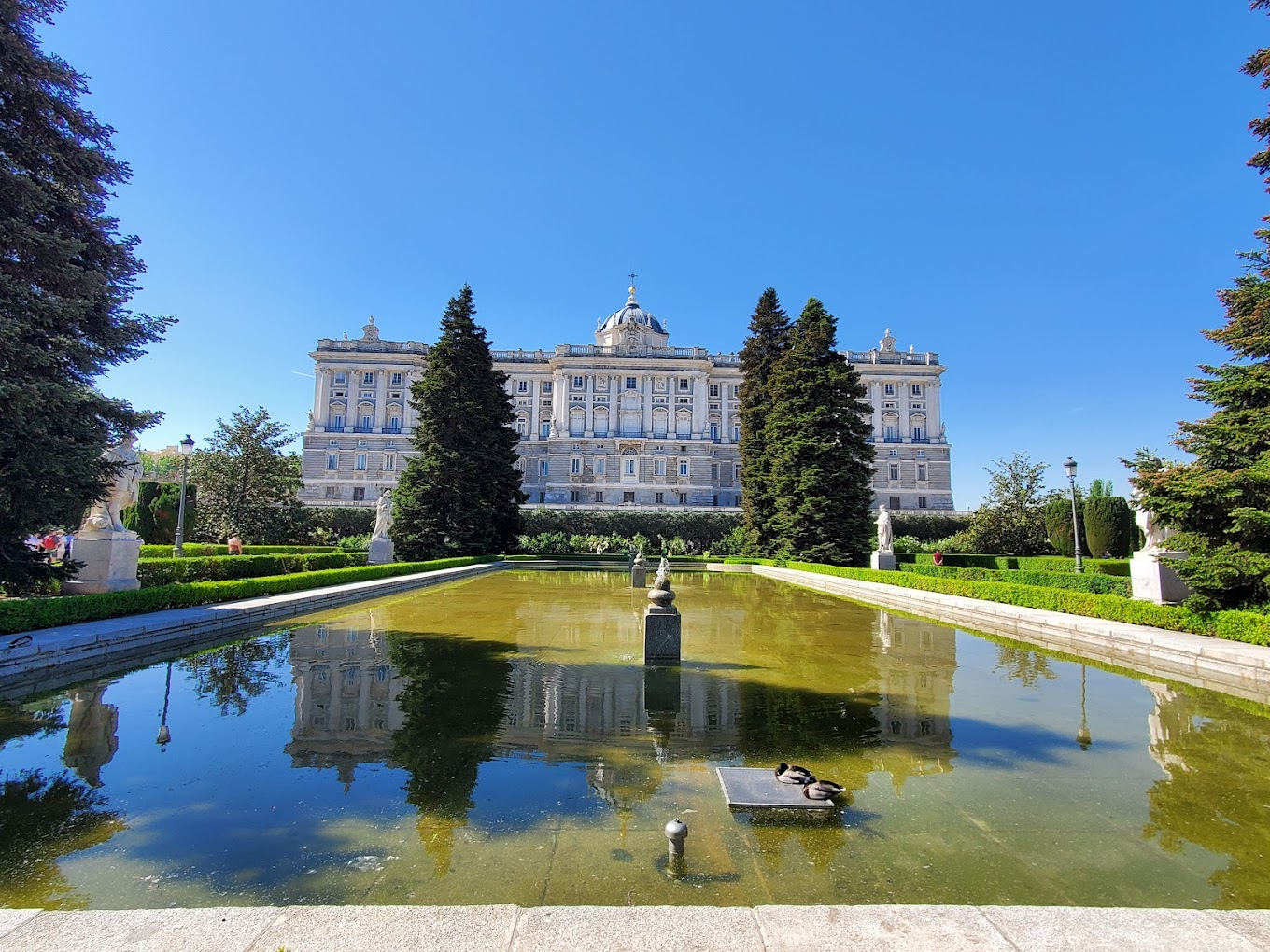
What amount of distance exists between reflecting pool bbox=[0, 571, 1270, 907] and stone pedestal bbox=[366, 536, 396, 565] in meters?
15.5

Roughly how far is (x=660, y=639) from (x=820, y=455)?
19835mm

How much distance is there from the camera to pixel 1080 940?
7.72 ft

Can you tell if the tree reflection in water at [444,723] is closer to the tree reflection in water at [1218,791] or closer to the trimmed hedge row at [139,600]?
the tree reflection in water at [1218,791]

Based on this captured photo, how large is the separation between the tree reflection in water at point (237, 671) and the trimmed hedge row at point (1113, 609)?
11.0m

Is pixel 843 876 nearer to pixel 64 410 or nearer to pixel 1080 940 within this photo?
pixel 1080 940

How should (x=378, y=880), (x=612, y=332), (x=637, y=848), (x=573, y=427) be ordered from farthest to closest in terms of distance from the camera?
(x=612, y=332) → (x=573, y=427) → (x=637, y=848) → (x=378, y=880)

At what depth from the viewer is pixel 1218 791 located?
4.06 m

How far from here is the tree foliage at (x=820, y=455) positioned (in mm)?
25625

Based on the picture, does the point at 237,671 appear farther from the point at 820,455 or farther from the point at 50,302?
the point at 820,455

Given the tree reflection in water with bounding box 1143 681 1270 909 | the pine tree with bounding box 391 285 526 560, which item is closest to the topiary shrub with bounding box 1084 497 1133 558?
the tree reflection in water with bounding box 1143 681 1270 909

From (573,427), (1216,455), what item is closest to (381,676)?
(1216,455)

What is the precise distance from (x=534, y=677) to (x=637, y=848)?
12.5 ft

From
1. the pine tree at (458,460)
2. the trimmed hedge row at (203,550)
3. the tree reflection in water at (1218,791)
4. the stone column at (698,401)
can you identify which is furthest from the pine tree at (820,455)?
the stone column at (698,401)

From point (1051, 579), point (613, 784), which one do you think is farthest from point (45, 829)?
point (1051, 579)
